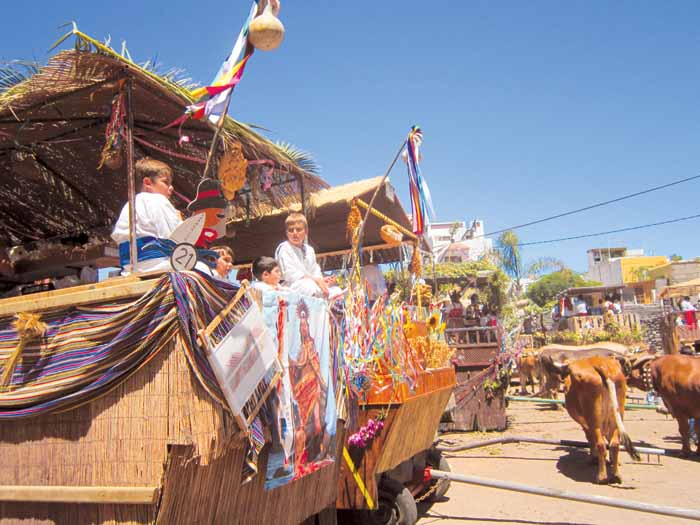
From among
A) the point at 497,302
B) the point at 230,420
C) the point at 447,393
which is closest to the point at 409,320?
the point at 447,393

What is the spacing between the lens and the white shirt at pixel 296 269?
15.0 ft

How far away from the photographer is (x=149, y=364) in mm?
2738

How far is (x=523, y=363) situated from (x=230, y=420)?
1603 cm

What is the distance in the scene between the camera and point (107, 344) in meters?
2.80

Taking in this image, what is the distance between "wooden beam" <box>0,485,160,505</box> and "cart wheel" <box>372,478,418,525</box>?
315 centimetres

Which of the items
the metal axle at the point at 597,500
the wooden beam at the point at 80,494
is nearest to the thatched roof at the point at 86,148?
the wooden beam at the point at 80,494

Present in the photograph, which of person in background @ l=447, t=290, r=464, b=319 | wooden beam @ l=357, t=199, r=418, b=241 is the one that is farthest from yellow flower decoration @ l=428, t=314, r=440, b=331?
person in background @ l=447, t=290, r=464, b=319

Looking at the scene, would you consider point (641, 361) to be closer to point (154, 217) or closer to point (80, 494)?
point (154, 217)

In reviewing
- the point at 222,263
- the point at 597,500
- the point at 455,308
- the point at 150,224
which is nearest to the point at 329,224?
the point at 222,263

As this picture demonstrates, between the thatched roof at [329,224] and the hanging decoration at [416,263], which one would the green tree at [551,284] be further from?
the thatched roof at [329,224]

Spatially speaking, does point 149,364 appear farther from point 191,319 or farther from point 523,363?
point 523,363

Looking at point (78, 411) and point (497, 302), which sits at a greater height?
point (497, 302)

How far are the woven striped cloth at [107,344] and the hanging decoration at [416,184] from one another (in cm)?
518

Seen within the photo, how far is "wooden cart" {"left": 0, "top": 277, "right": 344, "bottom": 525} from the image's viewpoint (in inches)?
104
